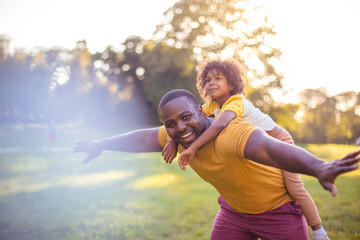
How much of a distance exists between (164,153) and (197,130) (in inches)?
16.5

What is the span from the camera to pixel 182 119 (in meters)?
2.47

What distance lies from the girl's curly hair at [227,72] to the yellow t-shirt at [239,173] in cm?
157

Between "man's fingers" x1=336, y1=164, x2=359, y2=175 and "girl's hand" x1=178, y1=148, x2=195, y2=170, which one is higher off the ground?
"girl's hand" x1=178, y1=148, x2=195, y2=170

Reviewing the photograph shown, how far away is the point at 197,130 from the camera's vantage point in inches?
102

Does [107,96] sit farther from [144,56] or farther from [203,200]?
[203,200]

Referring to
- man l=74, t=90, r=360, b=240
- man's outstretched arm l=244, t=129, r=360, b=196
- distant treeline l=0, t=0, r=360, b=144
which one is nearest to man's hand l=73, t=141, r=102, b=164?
man l=74, t=90, r=360, b=240

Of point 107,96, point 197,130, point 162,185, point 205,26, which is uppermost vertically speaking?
point 205,26

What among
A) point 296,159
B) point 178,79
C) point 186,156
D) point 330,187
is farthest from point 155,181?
point 178,79

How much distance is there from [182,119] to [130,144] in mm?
1074

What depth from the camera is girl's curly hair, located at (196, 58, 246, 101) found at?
13.3 ft

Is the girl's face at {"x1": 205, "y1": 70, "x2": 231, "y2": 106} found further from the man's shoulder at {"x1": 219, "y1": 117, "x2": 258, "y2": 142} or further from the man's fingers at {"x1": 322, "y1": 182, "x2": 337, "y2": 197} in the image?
the man's fingers at {"x1": 322, "y1": 182, "x2": 337, "y2": 197}

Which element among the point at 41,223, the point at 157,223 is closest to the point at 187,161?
the point at 157,223

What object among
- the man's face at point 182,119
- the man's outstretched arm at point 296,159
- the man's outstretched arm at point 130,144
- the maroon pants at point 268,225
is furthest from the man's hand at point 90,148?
the man's outstretched arm at point 296,159

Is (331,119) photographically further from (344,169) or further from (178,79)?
(344,169)
